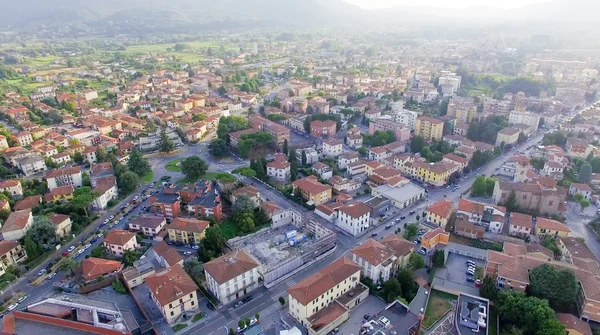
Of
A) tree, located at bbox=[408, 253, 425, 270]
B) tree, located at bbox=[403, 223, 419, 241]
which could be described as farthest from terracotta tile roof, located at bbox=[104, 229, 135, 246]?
tree, located at bbox=[403, 223, 419, 241]

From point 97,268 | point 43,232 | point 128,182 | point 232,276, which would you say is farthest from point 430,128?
point 43,232

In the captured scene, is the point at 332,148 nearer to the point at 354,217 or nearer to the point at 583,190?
the point at 354,217

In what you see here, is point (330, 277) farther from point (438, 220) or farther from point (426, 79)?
point (426, 79)

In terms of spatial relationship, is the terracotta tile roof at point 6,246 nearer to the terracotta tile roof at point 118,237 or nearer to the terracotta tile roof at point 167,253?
the terracotta tile roof at point 118,237

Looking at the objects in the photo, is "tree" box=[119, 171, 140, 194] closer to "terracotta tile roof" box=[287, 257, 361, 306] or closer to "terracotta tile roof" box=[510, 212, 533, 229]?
"terracotta tile roof" box=[287, 257, 361, 306]

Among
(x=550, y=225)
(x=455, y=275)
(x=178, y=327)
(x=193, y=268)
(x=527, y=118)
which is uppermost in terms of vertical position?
(x=527, y=118)

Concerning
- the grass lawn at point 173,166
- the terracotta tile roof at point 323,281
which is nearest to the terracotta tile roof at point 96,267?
the terracotta tile roof at point 323,281
